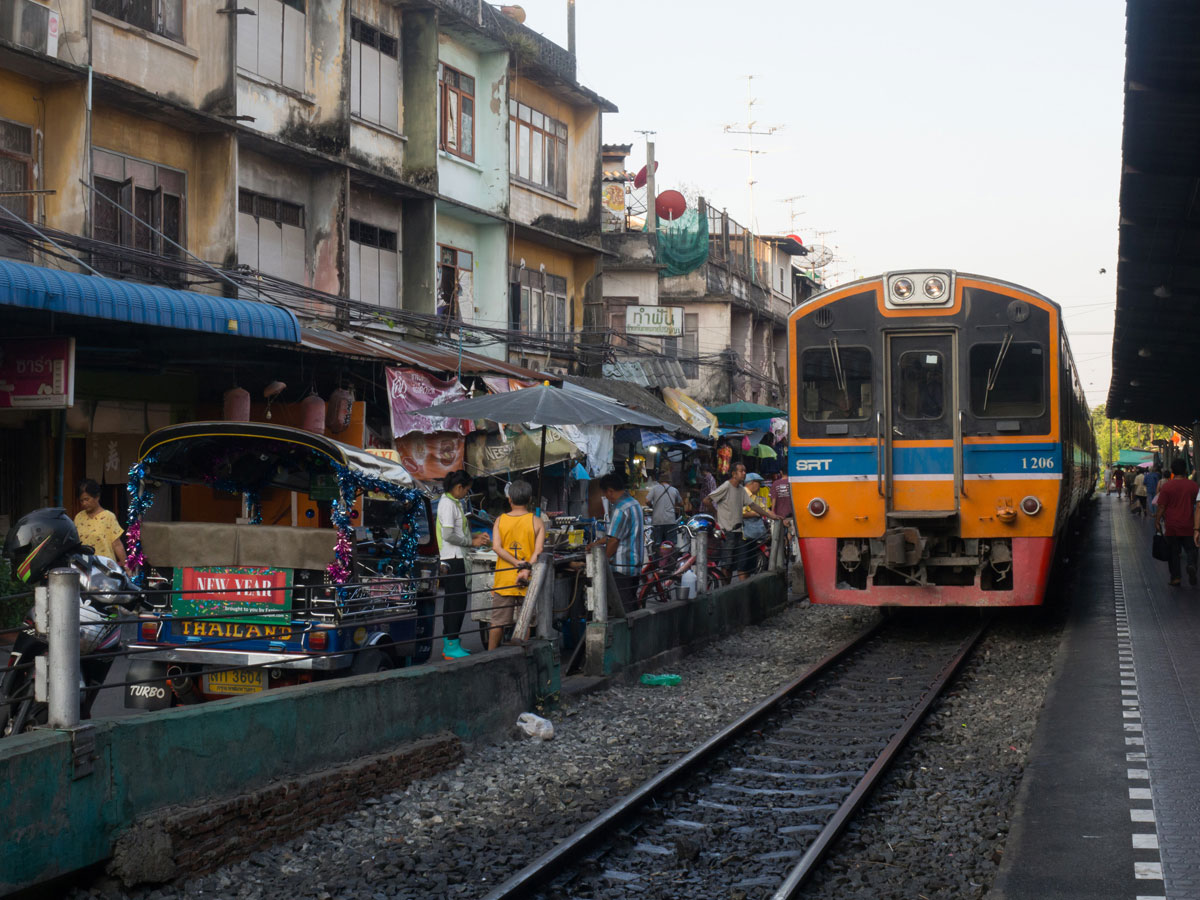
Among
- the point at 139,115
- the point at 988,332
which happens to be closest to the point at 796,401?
the point at 988,332

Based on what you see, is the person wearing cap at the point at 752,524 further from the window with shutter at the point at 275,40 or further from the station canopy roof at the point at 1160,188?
the window with shutter at the point at 275,40

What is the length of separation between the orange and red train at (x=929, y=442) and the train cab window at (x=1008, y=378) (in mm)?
13

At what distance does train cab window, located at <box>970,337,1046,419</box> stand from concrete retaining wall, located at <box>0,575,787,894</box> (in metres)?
5.66

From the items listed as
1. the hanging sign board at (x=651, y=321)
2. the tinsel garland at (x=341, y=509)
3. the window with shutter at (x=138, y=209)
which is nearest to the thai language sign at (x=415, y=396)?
the window with shutter at (x=138, y=209)

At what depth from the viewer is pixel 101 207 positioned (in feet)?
48.3

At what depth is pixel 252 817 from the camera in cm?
603

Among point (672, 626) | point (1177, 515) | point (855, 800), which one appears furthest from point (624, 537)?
point (1177, 515)

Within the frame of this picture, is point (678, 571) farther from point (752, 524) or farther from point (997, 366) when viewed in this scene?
point (997, 366)

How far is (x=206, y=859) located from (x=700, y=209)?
28.5m

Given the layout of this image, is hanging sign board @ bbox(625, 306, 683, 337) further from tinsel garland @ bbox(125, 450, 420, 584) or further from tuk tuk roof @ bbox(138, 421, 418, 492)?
tuk tuk roof @ bbox(138, 421, 418, 492)

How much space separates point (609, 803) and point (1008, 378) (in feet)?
22.9

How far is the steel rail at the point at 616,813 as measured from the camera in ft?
18.3

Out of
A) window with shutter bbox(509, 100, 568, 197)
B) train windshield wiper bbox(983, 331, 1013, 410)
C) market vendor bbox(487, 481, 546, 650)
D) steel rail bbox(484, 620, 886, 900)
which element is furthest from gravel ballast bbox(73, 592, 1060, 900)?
window with shutter bbox(509, 100, 568, 197)

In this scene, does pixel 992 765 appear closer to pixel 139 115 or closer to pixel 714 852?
pixel 714 852
